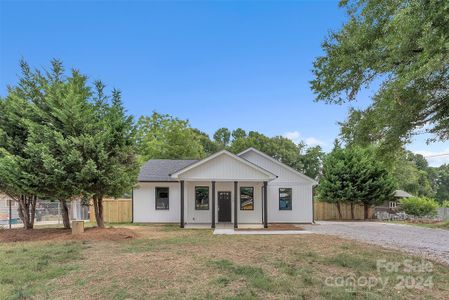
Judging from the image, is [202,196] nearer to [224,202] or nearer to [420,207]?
[224,202]

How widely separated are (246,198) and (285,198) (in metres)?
2.65

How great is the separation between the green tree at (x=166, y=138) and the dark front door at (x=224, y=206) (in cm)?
1720

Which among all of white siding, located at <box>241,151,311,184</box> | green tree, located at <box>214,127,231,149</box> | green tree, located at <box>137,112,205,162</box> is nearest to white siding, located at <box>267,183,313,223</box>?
white siding, located at <box>241,151,311,184</box>

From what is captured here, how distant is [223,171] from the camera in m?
17.9

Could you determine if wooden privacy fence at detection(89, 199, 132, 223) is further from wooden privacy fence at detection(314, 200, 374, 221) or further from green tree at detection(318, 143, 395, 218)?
green tree at detection(318, 143, 395, 218)

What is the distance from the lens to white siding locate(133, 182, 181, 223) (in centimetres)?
2022

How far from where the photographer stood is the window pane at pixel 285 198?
20.7 metres

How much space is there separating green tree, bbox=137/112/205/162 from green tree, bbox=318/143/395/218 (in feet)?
58.2

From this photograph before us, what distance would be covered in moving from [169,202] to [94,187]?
26.5 feet

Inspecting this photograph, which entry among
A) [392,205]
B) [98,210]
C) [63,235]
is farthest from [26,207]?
[392,205]

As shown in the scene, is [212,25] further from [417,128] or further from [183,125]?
[183,125]

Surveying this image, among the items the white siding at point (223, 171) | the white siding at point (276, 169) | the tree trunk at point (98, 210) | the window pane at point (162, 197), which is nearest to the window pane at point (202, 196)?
the window pane at point (162, 197)

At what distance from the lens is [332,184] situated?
24.7 metres

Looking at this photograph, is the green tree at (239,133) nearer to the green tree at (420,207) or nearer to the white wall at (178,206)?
the green tree at (420,207)
